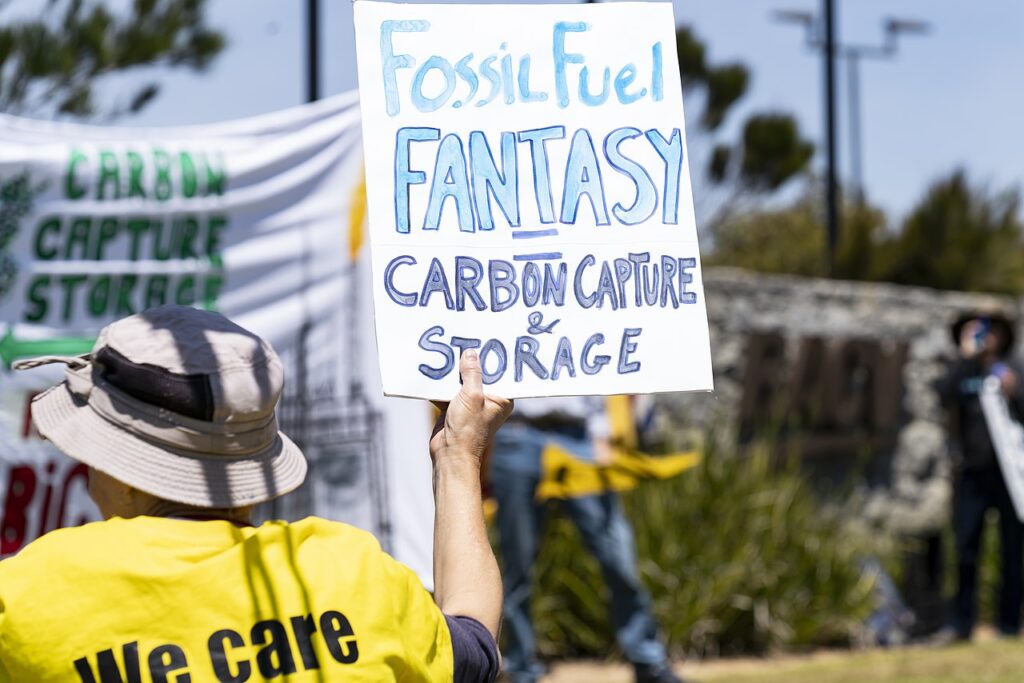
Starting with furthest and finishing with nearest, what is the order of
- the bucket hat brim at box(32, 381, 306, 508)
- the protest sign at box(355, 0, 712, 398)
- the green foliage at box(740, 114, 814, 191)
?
the green foliage at box(740, 114, 814, 191) < the protest sign at box(355, 0, 712, 398) < the bucket hat brim at box(32, 381, 306, 508)

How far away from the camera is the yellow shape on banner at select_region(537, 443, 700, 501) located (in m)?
5.54

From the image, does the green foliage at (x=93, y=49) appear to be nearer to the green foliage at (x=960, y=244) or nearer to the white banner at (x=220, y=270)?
the white banner at (x=220, y=270)

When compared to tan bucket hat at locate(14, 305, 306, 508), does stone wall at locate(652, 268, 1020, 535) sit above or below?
below

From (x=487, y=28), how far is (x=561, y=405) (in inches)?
137

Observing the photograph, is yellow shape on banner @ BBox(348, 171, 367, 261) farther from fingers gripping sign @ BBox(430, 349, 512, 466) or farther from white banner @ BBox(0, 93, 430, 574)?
fingers gripping sign @ BBox(430, 349, 512, 466)

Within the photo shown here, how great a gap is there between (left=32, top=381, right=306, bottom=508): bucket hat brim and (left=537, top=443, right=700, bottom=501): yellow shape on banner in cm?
397

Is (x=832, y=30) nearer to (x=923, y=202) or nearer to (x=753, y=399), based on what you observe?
(x=923, y=202)

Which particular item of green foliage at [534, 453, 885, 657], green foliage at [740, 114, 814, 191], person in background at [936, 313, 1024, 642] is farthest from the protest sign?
green foliage at [740, 114, 814, 191]

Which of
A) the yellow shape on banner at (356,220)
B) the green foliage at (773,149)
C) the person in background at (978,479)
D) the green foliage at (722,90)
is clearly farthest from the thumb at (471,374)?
the green foliage at (773,149)

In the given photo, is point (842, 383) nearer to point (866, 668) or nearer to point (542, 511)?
point (866, 668)

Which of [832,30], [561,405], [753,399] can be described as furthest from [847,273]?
[561,405]

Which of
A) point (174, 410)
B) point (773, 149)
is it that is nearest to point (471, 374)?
point (174, 410)

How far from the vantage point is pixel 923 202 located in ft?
47.7

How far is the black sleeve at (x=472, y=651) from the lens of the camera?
1.57 meters
